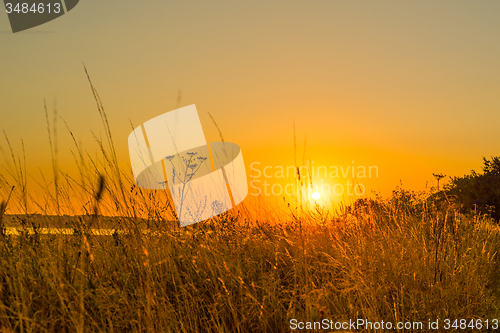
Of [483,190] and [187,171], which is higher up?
[187,171]

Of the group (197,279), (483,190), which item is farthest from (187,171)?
(483,190)

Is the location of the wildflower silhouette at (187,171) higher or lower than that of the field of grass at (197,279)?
higher

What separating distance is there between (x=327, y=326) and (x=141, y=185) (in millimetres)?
2124

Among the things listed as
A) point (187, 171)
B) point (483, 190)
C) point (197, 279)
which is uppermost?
point (187, 171)

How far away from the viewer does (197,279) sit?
2592 millimetres

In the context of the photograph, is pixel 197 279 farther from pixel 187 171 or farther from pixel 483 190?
pixel 483 190

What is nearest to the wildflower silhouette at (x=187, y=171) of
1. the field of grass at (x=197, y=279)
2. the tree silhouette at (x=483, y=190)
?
the field of grass at (x=197, y=279)

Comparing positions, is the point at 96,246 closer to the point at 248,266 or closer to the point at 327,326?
the point at 248,266

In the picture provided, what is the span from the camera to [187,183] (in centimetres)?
321

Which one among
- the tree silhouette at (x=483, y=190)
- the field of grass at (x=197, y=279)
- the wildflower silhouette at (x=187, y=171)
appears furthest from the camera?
the tree silhouette at (x=483, y=190)

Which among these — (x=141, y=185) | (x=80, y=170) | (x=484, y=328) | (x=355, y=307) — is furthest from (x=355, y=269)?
(x=80, y=170)

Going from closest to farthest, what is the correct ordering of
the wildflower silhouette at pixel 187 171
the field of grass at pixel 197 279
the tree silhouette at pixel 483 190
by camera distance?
the field of grass at pixel 197 279 < the wildflower silhouette at pixel 187 171 < the tree silhouette at pixel 483 190

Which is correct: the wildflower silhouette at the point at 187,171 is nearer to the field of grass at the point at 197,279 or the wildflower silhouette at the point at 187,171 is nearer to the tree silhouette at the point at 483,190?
the field of grass at the point at 197,279

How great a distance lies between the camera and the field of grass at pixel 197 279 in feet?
6.61
